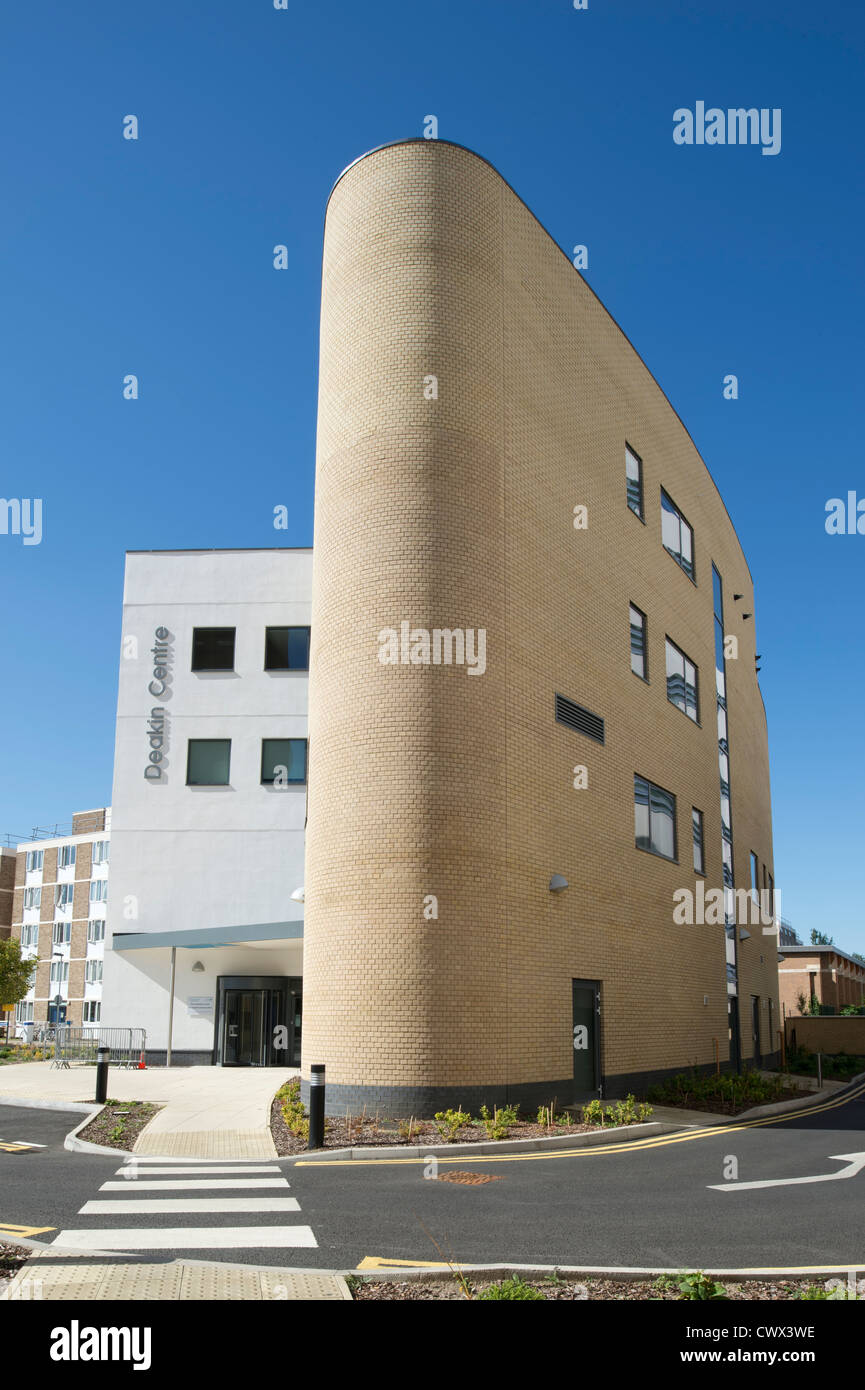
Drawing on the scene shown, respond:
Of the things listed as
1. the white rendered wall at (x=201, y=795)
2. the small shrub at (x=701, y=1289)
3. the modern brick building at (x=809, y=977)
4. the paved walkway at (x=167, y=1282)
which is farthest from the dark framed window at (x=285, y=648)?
the modern brick building at (x=809, y=977)

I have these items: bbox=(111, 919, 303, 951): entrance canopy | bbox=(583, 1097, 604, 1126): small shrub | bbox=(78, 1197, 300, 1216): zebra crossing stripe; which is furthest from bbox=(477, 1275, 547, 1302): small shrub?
bbox=(111, 919, 303, 951): entrance canopy

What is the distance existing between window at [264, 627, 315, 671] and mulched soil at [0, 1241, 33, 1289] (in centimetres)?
2405

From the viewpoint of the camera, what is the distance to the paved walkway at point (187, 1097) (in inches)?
560

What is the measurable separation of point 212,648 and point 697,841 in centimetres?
1454

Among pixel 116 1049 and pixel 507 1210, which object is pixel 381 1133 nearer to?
pixel 507 1210

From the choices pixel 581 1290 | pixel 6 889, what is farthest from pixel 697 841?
pixel 6 889

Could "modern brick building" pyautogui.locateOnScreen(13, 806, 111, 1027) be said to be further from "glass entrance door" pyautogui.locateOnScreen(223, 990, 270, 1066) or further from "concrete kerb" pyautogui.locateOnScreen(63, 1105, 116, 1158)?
"concrete kerb" pyautogui.locateOnScreen(63, 1105, 116, 1158)

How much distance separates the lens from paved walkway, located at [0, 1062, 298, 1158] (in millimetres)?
14234

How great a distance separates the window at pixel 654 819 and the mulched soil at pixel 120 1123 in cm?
1138

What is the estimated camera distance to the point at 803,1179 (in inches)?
497

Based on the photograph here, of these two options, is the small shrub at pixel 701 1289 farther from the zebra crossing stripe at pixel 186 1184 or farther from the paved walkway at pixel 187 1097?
the paved walkway at pixel 187 1097

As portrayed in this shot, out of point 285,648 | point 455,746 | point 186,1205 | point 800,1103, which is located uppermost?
point 285,648
